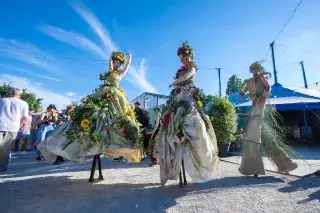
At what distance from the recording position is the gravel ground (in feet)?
9.25

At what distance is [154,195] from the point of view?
3354 millimetres

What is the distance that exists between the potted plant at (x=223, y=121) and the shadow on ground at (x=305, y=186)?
13.7 ft

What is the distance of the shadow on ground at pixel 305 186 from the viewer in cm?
318

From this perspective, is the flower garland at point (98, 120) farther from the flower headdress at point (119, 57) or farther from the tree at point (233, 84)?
the tree at point (233, 84)

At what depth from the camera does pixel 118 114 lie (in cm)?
416

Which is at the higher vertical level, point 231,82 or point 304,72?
point 231,82

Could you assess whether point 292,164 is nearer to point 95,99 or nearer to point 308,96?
point 95,99

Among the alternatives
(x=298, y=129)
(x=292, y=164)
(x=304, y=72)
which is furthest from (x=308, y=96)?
(x=304, y=72)

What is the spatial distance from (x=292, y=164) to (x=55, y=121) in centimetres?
719

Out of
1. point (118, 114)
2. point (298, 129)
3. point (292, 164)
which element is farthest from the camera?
point (298, 129)

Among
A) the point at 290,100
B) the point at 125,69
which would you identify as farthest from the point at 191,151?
the point at 290,100

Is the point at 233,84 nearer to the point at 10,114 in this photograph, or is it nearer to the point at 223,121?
the point at 223,121

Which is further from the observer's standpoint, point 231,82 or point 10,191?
point 231,82

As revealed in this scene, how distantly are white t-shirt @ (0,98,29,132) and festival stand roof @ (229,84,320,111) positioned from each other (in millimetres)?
8123
